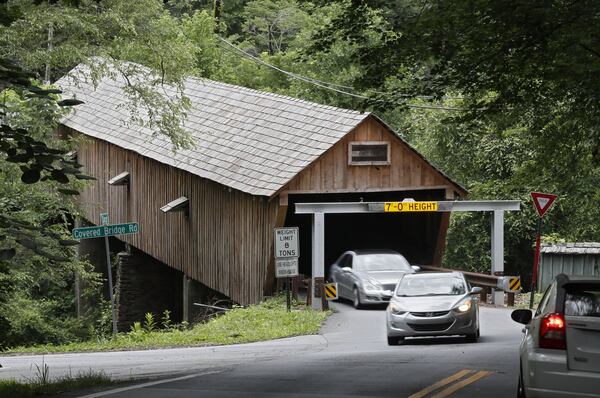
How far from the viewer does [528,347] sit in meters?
9.74

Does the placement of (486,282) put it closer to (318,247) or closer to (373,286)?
(373,286)

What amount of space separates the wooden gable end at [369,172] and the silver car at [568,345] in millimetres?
21532

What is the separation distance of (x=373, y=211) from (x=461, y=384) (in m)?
17.3

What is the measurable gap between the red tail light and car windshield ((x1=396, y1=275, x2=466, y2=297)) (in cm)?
1218

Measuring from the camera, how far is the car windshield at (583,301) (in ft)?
30.2

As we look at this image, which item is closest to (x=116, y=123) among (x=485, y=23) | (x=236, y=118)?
(x=236, y=118)

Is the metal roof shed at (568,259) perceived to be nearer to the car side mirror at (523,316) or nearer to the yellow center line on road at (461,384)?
the yellow center line on road at (461,384)

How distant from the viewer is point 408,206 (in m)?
30.8

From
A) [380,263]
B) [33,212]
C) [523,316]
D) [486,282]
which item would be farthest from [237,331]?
[523,316]

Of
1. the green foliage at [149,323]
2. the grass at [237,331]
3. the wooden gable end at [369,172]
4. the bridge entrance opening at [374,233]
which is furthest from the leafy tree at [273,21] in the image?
the grass at [237,331]

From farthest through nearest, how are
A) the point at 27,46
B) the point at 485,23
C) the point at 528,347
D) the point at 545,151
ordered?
the point at 27,46
the point at 545,151
the point at 485,23
the point at 528,347

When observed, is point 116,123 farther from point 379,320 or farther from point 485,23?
point 485,23

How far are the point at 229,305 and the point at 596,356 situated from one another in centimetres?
2608

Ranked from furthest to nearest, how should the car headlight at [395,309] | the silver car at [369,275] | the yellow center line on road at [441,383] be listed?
the silver car at [369,275] < the car headlight at [395,309] < the yellow center line on road at [441,383]
